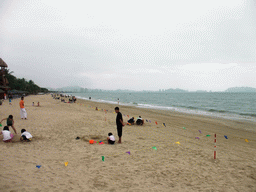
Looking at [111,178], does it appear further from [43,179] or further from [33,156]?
[33,156]

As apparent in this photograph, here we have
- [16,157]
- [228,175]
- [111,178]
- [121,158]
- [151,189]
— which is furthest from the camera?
[121,158]

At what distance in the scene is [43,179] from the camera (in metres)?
4.30

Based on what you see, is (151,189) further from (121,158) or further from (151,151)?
(151,151)

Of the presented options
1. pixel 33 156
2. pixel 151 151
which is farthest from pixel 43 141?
pixel 151 151

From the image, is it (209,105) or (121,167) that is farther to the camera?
(209,105)

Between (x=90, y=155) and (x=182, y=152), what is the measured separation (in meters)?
4.33

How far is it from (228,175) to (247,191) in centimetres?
82

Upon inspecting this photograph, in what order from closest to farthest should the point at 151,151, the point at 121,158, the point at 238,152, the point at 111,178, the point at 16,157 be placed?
1. the point at 111,178
2. the point at 16,157
3. the point at 121,158
4. the point at 151,151
5. the point at 238,152

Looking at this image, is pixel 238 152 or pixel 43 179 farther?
pixel 238 152

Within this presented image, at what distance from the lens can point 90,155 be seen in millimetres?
6344

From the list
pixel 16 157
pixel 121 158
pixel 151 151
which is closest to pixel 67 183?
pixel 121 158

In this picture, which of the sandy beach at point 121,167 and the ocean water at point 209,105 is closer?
the sandy beach at point 121,167

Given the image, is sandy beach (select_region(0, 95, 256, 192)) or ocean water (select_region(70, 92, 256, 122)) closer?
sandy beach (select_region(0, 95, 256, 192))

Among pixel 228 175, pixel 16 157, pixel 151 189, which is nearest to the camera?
pixel 151 189
